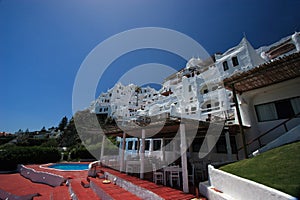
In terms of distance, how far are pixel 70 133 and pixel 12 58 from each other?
3088cm

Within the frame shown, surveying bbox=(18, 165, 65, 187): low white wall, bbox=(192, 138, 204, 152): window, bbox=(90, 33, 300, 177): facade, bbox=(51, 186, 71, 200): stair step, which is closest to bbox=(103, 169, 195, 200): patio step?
bbox=(51, 186, 71, 200): stair step

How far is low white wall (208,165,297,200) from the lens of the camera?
2953mm

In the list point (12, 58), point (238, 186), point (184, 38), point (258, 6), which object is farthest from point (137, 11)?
point (238, 186)

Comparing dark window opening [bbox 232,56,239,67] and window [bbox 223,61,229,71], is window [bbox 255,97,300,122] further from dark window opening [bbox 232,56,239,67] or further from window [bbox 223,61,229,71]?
window [bbox 223,61,229,71]

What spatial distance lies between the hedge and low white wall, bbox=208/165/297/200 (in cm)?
1904

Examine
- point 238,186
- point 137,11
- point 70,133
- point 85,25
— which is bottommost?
point 238,186

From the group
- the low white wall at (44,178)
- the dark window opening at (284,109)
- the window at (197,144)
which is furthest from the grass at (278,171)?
the low white wall at (44,178)

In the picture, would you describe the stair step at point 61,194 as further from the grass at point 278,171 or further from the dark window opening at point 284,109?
the dark window opening at point 284,109

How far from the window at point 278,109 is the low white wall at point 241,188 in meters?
6.33

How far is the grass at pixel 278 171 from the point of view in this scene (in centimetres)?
312

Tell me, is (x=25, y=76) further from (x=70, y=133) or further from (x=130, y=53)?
(x=70, y=133)

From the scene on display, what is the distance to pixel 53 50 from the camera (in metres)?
11.8

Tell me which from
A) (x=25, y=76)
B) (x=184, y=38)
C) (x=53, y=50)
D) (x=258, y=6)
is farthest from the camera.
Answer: (x=25, y=76)

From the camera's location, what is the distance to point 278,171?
3.81 metres
